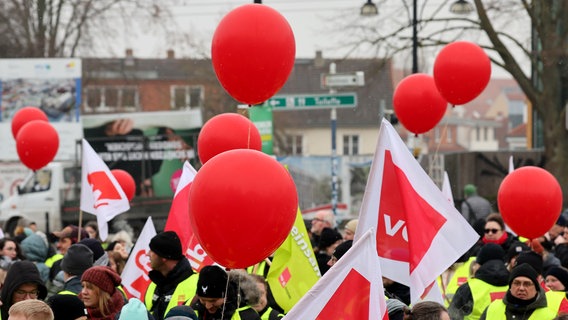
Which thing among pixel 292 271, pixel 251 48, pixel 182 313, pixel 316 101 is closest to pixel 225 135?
pixel 292 271

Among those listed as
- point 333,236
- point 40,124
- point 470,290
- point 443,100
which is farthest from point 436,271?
point 40,124

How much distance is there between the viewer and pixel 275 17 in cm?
789

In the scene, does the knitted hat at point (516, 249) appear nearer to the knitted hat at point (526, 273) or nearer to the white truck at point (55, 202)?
the knitted hat at point (526, 273)

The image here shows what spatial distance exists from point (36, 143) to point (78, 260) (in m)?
6.75

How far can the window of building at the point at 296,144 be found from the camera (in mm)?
A: 71812

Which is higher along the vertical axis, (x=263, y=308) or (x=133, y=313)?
(x=133, y=313)

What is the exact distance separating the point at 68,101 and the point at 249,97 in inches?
927

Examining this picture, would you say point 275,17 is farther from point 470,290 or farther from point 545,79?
point 545,79

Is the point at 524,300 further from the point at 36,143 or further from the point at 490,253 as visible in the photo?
the point at 36,143

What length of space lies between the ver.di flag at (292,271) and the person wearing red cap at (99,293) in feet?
6.55

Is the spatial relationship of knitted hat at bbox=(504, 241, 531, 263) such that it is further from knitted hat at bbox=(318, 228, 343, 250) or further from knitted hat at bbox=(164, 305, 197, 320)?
knitted hat at bbox=(164, 305, 197, 320)

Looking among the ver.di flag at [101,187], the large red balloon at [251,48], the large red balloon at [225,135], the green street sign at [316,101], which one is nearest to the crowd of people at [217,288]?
the ver.di flag at [101,187]

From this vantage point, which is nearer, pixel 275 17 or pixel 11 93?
pixel 275 17

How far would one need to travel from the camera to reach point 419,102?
12062 millimetres
